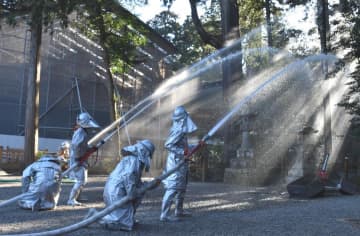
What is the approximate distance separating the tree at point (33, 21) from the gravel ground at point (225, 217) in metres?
5.81

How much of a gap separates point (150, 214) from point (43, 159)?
7.79 feet

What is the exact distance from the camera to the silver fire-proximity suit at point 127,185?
237 inches

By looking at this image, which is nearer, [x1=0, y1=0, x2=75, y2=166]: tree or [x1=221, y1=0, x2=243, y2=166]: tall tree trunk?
[x1=0, y1=0, x2=75, y2=166]: tree

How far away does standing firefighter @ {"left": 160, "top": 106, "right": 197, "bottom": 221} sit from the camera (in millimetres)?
7109

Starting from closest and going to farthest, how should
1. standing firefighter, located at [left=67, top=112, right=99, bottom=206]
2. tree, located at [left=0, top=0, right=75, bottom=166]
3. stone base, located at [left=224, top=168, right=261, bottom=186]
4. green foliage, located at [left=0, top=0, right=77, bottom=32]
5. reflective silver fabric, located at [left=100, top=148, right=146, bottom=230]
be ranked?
reflective silver fabric, located at [left=100, top=148, right=146, bottom=230] → standing firefighter, located at [left=67, top=112, right=99, bottom=206] → green foliage, located at [left=0, top=0, right=77, bottom=32] → tree, located at [left=0, top=0, right=75, bottom=166] → stone base, located at [left=224, top=168, right=261, bottom=186]

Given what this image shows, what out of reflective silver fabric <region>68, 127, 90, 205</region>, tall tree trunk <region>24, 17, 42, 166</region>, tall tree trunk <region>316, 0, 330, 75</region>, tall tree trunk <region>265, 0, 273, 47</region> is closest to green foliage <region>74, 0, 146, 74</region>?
tall tree trunk <region>24, 17, 42, 166</region>

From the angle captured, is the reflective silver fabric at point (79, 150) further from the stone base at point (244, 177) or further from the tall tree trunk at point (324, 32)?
the tall tree trunk at point (324, 32)

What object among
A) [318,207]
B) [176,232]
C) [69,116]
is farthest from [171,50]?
[176,232]

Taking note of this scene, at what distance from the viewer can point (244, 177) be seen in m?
15.6

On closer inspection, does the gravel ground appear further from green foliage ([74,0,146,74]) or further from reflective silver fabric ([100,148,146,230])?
green foliage ([74,0,146,74])

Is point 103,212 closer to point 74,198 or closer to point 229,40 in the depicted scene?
point 74,198

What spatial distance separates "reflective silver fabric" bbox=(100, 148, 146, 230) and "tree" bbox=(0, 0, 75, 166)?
→ 1040 cm

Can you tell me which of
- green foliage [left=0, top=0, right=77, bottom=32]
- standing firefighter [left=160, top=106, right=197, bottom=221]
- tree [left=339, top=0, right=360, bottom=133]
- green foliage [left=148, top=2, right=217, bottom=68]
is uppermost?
green foliage [left=148, top=2, right=217, bottom=68]

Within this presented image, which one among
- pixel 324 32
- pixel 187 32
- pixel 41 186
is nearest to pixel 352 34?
pixel 41 186
